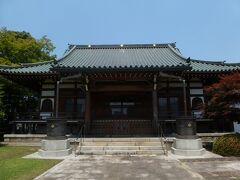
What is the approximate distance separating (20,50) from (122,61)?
36.4 ft

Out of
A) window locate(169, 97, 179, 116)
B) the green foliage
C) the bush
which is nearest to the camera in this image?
the bush

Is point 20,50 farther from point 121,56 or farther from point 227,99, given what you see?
point 227,99

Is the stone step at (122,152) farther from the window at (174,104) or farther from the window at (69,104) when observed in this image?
the window at (69,104)

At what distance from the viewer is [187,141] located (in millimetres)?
12406

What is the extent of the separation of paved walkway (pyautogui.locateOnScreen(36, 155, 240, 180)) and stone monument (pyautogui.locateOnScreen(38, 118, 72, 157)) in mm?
1214

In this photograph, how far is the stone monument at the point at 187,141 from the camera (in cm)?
1213

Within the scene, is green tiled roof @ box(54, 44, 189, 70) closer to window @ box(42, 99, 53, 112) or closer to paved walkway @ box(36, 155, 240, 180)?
window @ box(42, 99, 53, 112)

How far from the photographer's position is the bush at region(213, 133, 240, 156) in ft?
37.4

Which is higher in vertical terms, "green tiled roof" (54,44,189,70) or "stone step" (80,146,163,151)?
"green tiled roof" (54,44,189,70)

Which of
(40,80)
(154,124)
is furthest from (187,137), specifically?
(40,80)

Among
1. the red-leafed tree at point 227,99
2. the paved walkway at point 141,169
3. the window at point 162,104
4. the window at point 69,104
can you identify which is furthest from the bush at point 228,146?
the window at point 69,104

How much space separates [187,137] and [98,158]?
454cm

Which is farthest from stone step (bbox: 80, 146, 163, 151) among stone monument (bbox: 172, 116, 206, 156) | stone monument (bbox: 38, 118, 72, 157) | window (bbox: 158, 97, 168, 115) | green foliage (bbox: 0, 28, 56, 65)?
green foliage (bbox: 0, 28, 56, 65)

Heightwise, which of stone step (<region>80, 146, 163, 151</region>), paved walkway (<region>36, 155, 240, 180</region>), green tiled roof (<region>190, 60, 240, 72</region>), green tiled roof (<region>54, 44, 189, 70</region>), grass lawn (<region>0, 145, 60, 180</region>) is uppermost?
green tiled roof (<region>54, 44, 189, 70</region>)
